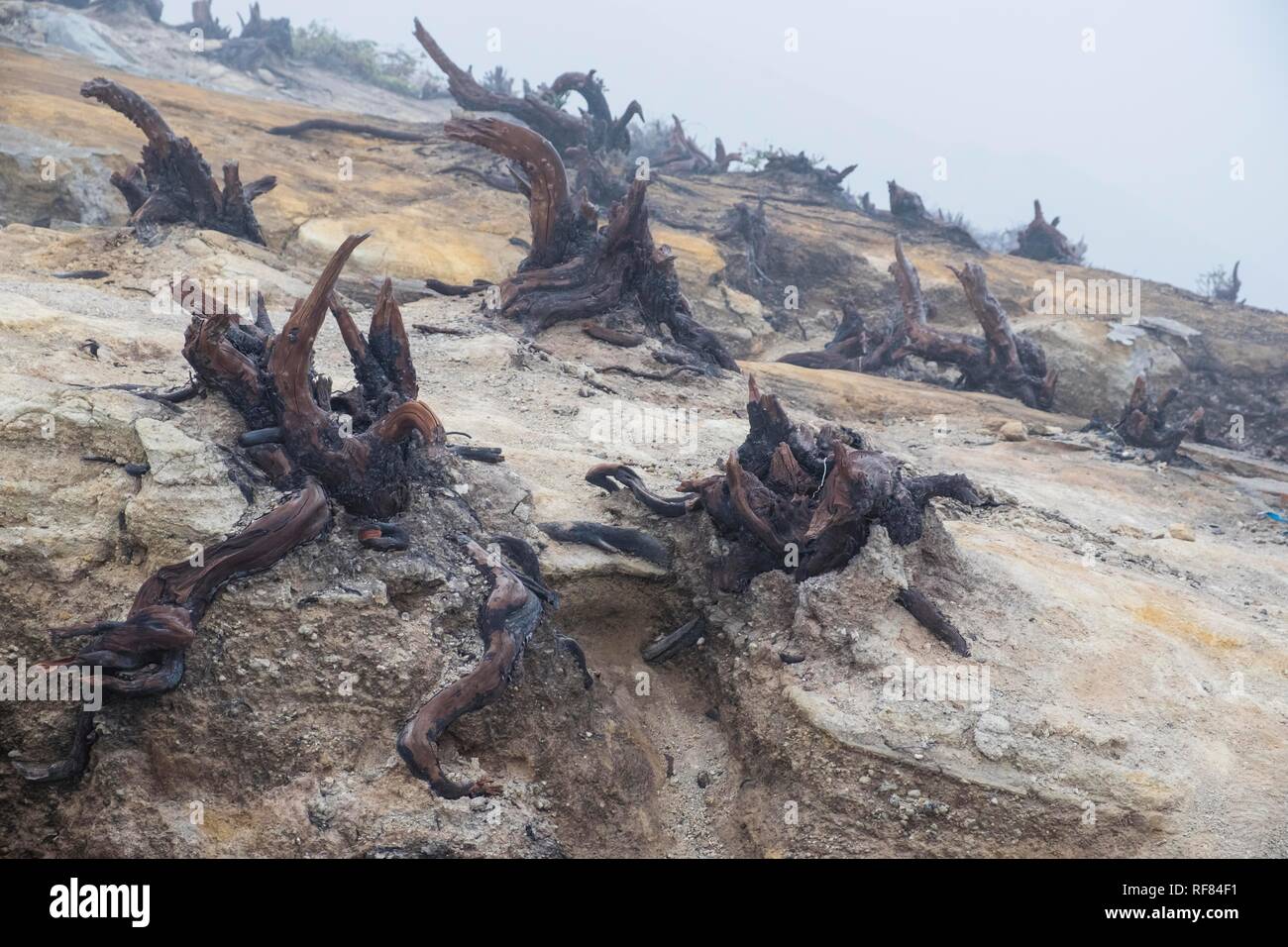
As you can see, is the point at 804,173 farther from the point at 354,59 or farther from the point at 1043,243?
the point at 354,59

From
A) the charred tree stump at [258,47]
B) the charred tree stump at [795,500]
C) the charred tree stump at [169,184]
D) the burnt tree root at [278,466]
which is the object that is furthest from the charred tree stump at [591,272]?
the charred tree stump at [258,47]

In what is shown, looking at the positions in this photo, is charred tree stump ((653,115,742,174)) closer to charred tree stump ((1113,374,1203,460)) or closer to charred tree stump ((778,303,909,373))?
charred tree stump ((778,303,909,373))

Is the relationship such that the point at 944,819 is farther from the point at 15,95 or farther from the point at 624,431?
the point at 15,95

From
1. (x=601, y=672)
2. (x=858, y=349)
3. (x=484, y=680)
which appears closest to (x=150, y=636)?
(x=484, y=680)

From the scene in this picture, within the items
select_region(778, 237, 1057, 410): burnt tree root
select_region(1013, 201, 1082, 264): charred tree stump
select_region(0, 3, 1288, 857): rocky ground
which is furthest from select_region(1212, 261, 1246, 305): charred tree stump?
select_region(0, 3, 1288, 857): rocky ground

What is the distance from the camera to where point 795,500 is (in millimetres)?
6047

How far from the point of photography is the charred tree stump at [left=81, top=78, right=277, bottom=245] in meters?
10.7

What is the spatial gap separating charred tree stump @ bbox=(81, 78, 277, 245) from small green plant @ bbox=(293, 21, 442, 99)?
787 inches

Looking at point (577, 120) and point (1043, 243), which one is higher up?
point (577, 120)

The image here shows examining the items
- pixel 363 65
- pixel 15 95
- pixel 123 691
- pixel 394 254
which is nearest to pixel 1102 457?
pixel 394 254

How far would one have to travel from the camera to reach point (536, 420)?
8000 mm

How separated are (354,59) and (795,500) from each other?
27988 mm

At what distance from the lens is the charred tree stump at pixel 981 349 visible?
13383 millimetres
